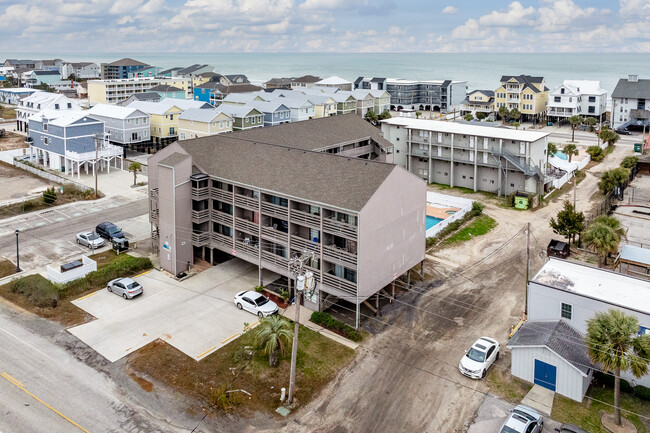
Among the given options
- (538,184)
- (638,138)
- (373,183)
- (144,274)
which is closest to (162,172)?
(144,274)

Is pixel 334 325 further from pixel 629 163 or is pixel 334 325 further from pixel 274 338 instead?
pixel 629 163

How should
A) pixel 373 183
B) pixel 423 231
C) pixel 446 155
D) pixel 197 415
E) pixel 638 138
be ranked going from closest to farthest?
pixel 197 415, pixel 373 183, pixel 423 231, pixel 446 155, pixel 638 138

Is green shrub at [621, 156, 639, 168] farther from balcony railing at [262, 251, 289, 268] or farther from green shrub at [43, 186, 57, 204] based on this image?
green shrub at [43, 186, 57, 204]

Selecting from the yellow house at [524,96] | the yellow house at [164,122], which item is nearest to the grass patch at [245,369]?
the yellow house at [164,122]

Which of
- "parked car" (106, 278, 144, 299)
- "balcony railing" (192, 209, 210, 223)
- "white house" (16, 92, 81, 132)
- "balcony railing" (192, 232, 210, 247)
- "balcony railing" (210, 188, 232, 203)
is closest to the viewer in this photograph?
"parked car" (106, 278, 144, 299)

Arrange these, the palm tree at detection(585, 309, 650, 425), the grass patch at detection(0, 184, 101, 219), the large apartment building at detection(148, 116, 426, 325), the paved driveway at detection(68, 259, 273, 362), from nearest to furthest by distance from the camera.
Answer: the palm tree at detection(585, 309, 650, 425)
the paved driveway at detection(68, 259, 273, 362)
the large apartment building at detection(148, 116, 426, 325)
the grass patch at detection(0, 184, 101, 219)

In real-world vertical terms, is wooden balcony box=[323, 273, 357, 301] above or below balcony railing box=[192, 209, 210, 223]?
below

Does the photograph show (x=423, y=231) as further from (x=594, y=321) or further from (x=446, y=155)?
(x=446, y=155)

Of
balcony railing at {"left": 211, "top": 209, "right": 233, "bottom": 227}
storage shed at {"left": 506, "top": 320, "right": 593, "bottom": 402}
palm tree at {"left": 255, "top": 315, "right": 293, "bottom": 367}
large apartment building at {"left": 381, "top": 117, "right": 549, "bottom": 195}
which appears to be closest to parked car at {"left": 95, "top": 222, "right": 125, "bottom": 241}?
balcony railing at {"left": 211, "top": 209, "right": 233, "bottom": 227}
